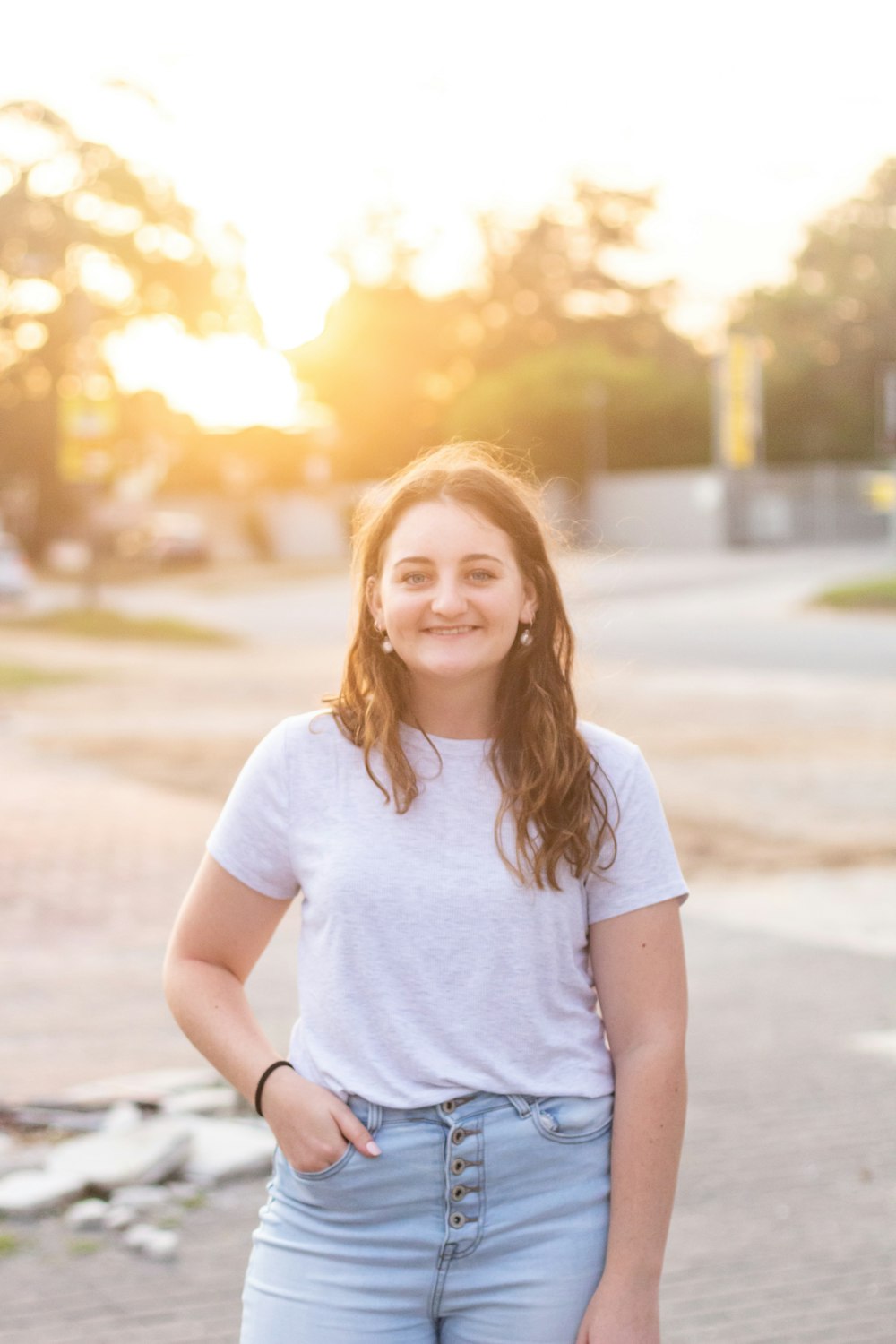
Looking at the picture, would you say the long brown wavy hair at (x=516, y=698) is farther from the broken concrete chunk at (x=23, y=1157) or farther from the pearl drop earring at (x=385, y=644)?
the broken concrete chunk at (x=23, y=1157)

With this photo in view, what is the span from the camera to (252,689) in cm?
2014

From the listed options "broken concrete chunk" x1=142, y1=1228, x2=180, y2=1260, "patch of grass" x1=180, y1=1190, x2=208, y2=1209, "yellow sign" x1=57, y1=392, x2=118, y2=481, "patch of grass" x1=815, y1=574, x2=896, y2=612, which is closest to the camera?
"broken concrete chunk" x1=142, y1=1228, x2=180, y2=1260

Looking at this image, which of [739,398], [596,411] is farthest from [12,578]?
[596,411]

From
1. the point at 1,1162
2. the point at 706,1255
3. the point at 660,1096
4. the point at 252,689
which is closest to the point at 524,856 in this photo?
the point at 660,1096

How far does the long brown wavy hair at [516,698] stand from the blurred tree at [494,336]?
2396 inches

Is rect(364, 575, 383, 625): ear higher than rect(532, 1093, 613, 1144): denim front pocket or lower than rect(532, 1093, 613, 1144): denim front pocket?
higher

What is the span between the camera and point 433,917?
2037 mm

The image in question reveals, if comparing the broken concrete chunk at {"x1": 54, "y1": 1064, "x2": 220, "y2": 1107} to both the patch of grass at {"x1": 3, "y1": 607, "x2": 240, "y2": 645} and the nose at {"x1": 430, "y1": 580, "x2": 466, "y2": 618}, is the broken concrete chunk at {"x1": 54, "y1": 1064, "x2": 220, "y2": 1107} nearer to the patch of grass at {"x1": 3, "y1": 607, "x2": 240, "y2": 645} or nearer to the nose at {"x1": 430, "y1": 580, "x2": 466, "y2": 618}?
the nose at {"x1": 430, "y1": 580, "x2": 466, "y2": 618}

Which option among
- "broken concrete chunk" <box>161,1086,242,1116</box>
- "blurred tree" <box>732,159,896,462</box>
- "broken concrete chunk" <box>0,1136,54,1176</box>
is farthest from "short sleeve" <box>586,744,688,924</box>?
"blurred tree" <box>732,159,896,462</box>

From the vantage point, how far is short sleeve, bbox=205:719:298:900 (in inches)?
84.4

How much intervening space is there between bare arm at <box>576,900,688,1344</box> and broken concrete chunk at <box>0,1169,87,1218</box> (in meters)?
2.48

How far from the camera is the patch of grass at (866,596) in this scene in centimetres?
3044

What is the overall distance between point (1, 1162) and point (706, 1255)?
1.81 meters

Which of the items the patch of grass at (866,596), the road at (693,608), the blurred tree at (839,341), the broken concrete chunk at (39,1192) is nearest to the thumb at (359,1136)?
the broken concrete chunk at (39,1192)
